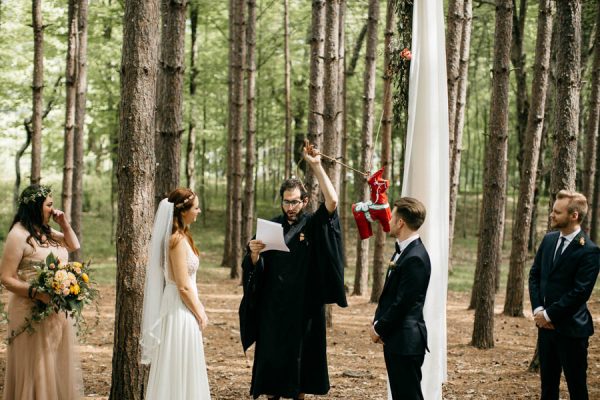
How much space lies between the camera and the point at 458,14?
37.0ft

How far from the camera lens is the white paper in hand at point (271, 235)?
6039mm

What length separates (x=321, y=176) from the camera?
582 cm

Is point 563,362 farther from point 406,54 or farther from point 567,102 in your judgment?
point 567,102

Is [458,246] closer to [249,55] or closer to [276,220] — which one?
[249,55]

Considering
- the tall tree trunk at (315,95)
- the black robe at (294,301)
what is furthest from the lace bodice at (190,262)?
the tall tree trunk at (315,95)

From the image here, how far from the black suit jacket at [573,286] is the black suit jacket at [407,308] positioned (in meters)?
1.40

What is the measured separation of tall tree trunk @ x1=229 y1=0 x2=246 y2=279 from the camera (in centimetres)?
1725

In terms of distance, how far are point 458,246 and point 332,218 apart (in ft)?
83.6

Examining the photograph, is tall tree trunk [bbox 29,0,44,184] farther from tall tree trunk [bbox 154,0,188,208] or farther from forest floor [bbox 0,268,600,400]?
tall tree trunk [bbox 154,0,188,208]

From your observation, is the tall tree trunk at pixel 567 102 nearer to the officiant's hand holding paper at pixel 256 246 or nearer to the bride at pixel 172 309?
the officiant's hand holding paper at pixel 256 246

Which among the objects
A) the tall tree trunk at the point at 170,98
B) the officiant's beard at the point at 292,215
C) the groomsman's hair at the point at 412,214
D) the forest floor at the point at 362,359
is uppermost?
the tall tree trunk at the point at 170,98

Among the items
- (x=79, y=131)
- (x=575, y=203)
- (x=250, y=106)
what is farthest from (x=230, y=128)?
(x=575, y=203)

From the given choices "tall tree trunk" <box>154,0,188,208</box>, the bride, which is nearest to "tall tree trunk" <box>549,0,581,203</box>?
"tall tree trunk" <box>154,0,188,208</box>

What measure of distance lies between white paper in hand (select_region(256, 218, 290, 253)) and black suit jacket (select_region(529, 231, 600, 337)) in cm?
239
